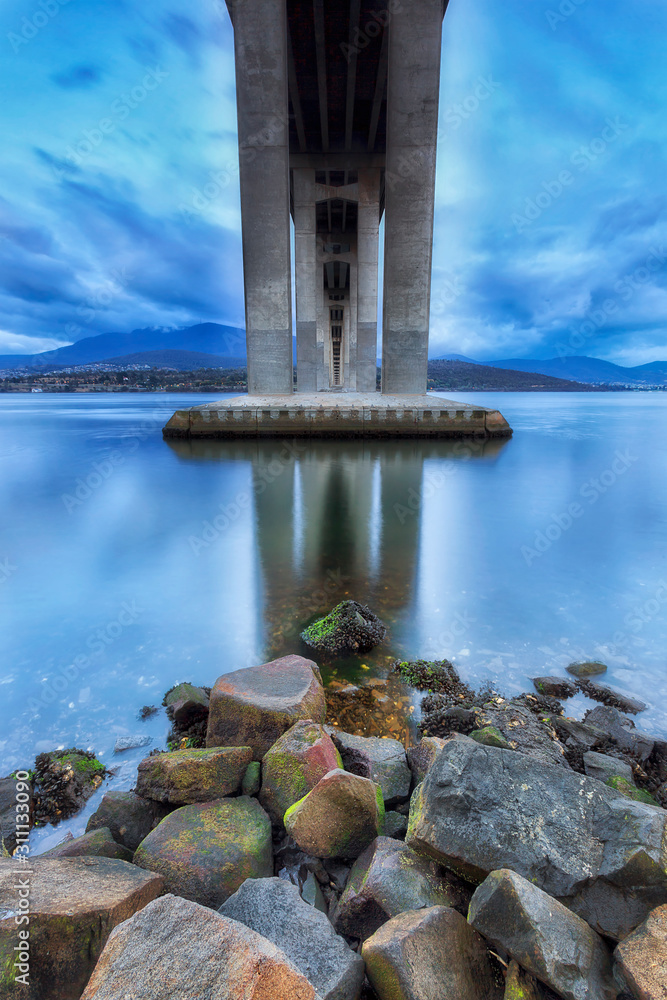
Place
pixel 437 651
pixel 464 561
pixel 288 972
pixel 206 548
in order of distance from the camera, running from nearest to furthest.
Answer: pixel 288 972 → pixel 437 651 → pixel 464 561 → pixel 206 548

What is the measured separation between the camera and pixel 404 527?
292 inches

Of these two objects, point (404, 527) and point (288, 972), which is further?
point (404, 527)

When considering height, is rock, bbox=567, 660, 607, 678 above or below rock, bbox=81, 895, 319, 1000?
below

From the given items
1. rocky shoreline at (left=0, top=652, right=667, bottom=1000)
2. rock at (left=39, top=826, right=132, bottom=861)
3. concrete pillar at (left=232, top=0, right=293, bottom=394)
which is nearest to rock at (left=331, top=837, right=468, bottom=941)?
rocky shoreline at (left=0, top=652, right=667, bottom=1000)

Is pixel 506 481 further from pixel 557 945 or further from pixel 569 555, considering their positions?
pixel 557 945

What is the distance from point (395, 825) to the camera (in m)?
2.06

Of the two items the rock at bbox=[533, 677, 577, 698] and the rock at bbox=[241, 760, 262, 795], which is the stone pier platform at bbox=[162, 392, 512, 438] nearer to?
the rock at bbox=[533, 677, 577, 698]

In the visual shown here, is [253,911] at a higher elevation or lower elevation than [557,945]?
lower

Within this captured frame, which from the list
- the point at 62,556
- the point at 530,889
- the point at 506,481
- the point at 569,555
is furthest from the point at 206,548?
the point at 506,481

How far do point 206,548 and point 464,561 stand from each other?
344 centimetres

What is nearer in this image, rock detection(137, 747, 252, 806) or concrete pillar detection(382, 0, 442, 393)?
rock detection(137, 747, 252, 806)

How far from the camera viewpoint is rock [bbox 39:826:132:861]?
75.0 inches

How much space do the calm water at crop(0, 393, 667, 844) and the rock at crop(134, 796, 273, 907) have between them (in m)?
0.82

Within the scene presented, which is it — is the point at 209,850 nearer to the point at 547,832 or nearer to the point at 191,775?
the point at 191,775
